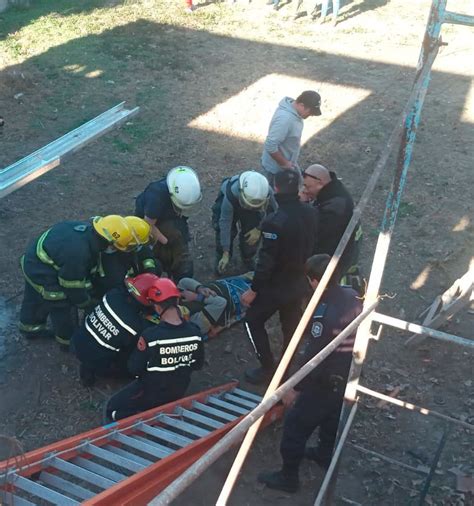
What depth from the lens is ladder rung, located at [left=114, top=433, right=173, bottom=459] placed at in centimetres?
477

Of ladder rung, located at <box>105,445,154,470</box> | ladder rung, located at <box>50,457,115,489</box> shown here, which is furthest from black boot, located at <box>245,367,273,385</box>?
ladder rung, located at <box>50,457,115,489</box>

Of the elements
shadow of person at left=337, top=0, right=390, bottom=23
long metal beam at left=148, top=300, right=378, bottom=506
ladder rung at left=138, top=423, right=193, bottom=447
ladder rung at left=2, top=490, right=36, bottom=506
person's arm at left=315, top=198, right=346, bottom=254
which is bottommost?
shadow of person at left=337, top=0, right=390, bottom=23

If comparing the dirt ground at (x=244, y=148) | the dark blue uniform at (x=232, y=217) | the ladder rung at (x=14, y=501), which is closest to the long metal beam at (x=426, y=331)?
the dirt ground at (x=244, y=148)

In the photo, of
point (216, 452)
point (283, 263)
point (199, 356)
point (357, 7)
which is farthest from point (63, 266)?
point (357, 7)

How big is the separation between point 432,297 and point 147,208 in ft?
10.9

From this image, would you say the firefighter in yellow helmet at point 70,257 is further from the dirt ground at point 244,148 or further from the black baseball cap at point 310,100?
the black baseball cap at point 310,100

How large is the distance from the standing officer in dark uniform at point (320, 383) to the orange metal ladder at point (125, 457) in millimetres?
509

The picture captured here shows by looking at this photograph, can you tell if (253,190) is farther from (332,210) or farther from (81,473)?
(81,473)

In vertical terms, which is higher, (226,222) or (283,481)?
(226,222)

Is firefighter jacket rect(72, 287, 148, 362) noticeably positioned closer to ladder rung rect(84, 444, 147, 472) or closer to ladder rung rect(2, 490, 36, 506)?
ladder rung rect(84, 444, 147, 472)

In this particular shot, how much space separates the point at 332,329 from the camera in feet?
16.2

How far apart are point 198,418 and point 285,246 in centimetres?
156

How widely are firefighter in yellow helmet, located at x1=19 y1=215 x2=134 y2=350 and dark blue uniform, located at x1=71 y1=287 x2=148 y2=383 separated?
0.42 meters

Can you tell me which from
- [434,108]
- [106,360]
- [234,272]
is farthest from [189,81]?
[106,360]
